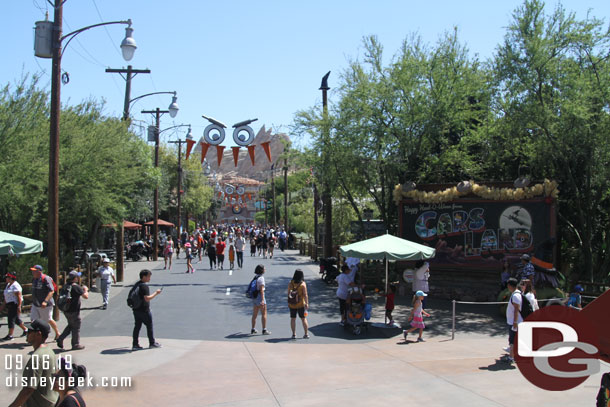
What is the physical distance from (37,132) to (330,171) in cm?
982

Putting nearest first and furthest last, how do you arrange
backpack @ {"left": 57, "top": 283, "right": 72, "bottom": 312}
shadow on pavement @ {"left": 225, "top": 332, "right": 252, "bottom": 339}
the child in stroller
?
backpack @ {"left": 57, "top": 283, "right": 72, "bottom": 312}
shadow on pavement @ {"left": 225, "top": 332, "right": 252, "bottom": 339}
the child in stroller

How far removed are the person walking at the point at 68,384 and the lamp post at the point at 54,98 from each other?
8.72 meters

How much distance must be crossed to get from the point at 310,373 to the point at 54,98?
890 centimetres

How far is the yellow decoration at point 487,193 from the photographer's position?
53.4 ft

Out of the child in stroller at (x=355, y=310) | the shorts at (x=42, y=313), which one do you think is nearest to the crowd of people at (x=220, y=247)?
the child in stroller at (x=355, y=310)

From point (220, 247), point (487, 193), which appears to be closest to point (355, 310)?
point (487, 193)

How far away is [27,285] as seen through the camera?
48.8 feet

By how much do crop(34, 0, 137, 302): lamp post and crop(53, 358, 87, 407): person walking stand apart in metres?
8.72

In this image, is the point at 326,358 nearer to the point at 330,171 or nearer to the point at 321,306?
the point at 321,306

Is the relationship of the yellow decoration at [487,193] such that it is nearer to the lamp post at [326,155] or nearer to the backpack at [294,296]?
the lamp post at [326,155]

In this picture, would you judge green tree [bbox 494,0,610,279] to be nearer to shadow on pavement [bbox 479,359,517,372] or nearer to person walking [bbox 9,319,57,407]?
shadow on pavement [bbox 479,359,517,372]

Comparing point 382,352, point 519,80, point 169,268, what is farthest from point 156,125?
point 382,352

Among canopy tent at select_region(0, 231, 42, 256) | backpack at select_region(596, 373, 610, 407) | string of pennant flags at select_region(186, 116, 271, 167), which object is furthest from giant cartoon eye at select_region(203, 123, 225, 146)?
backpack at select_region(596, 373, 610, 407)

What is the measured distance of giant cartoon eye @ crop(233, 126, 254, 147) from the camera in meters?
22.2
